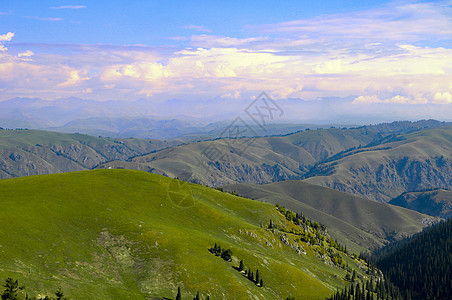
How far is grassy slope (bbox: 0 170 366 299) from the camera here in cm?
10031

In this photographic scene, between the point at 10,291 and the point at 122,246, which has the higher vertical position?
the point at 10,291

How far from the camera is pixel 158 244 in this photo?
132m

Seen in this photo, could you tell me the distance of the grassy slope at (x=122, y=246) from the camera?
329 feet

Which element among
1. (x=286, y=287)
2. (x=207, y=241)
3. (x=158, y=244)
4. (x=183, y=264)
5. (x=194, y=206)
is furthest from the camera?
(x=194, y=206)

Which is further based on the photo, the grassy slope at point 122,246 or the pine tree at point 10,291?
the grassy slope at point 122,246

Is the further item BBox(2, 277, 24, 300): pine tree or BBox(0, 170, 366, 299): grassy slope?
BBox(0, 170, 366, 299): grassy slope

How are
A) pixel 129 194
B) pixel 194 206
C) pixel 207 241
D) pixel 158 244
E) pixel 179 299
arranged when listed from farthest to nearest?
pixel 194 206, pixel 129 194, pixel 207 241, pixel 158 244, pixel 179 299

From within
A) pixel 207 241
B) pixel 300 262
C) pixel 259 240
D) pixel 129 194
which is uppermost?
pixel 129 194

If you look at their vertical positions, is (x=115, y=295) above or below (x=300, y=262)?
above

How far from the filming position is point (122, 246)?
127 m

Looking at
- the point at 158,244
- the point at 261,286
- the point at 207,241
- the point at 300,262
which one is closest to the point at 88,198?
the point at 158,244

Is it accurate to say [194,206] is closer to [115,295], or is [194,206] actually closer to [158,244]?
[158,244]

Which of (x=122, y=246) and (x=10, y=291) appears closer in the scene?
(x=10, y=291)

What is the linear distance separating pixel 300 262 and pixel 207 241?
62796 mm
